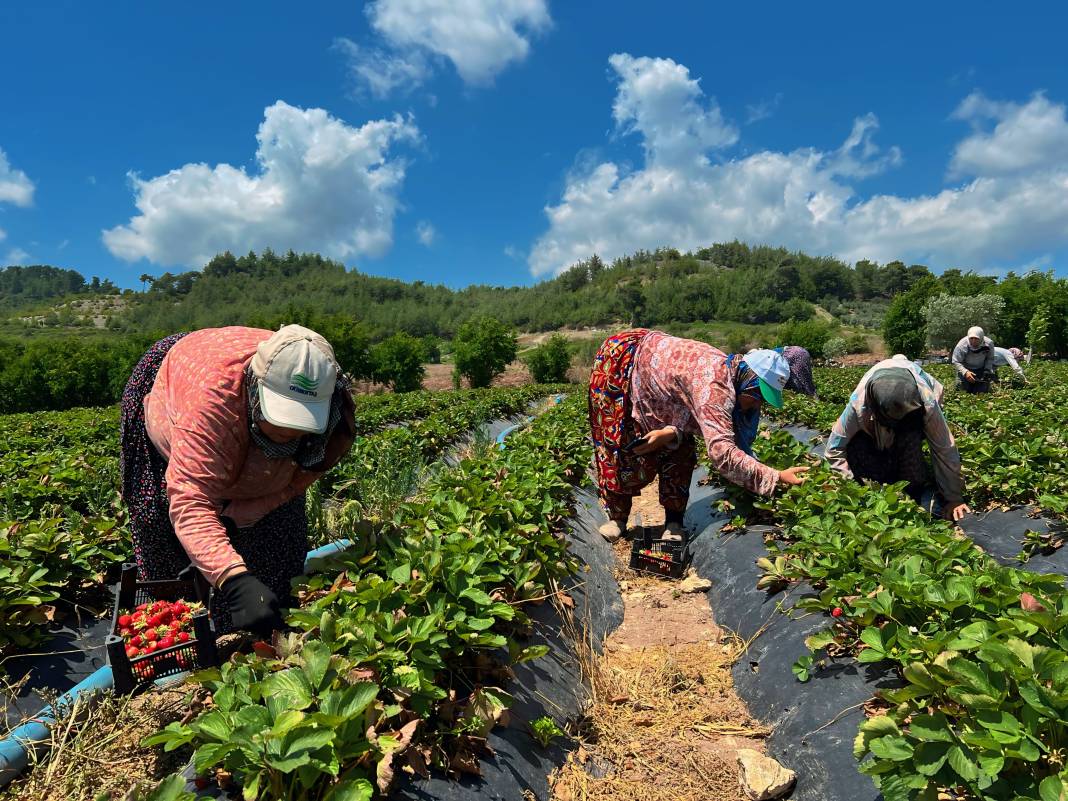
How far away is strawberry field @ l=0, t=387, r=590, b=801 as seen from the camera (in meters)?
1.28

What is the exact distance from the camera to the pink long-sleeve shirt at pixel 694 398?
3314 millimetres

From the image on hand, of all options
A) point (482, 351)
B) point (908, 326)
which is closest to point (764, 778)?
point (482, 351)

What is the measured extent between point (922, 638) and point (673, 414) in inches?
84.6

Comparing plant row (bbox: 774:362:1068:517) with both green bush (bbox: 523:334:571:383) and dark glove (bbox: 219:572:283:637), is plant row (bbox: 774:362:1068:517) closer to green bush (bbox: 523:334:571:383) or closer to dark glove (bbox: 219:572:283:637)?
dark glove (bbox: 219:572:283:637)

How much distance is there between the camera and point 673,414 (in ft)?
12.3

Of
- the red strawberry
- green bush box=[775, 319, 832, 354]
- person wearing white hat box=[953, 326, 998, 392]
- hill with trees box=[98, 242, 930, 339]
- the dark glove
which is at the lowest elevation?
the red strawberry

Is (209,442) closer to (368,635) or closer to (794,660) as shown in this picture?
(368,635)

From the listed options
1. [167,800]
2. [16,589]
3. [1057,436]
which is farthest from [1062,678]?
[1057,436]

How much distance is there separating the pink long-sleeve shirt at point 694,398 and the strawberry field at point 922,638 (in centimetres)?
30

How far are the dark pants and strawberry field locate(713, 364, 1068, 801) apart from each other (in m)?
0.39

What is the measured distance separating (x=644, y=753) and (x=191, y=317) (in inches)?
4516

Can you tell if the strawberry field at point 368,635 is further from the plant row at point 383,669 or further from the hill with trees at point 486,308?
the hill with trees at point 486,308

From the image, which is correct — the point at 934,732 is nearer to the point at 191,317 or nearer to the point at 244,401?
the point at 244,401

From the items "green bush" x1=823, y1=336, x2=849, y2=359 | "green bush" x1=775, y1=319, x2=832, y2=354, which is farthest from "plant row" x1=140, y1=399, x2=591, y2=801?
"green bush" x1=823, y1=336, x2=849, y2=359
